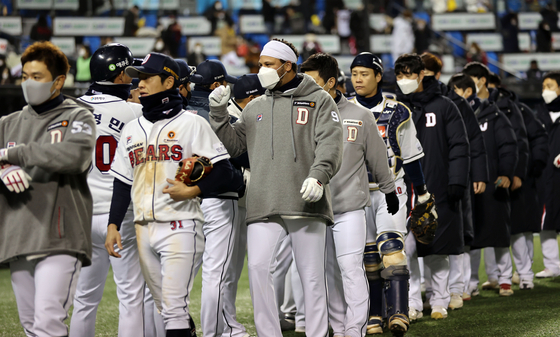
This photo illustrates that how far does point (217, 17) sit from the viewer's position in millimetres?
19250

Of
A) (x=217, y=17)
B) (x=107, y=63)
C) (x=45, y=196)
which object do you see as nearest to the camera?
(x=45, y=196)

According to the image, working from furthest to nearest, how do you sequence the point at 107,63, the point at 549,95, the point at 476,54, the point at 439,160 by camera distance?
the point at 476,54 < the point at 549,95 < the point at 439,160 < the point at 107,63

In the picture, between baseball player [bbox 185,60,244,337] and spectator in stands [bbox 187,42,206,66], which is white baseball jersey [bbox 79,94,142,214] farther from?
spectator in stands [bbox 187,42,206,66]

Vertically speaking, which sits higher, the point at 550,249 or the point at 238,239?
the point at 238,239

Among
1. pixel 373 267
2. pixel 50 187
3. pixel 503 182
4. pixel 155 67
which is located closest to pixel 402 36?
pixel 503 182

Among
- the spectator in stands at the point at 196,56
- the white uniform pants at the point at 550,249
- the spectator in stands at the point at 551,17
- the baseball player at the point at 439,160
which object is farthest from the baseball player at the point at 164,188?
the spectator in stands at the point at 551,17

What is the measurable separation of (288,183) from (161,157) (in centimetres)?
80

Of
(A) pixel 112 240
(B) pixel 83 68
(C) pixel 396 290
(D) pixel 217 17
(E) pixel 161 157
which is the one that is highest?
(D) pixel 217 17

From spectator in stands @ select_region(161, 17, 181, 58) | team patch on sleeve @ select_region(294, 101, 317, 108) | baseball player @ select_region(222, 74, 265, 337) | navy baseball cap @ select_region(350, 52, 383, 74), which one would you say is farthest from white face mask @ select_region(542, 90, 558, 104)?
spectator in stands @ select_region(161, 17, 181, 58)

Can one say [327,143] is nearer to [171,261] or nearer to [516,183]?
[171,261]

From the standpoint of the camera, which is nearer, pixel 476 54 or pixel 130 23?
pixel 130 23

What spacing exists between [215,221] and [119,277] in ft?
3.00

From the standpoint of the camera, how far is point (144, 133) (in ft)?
12.8

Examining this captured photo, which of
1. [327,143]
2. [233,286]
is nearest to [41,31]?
[233,286]
